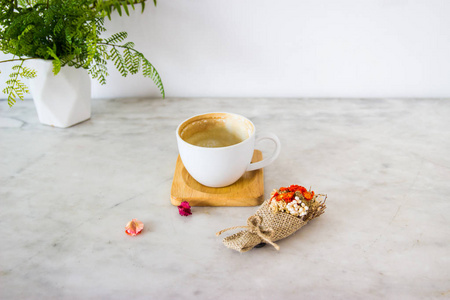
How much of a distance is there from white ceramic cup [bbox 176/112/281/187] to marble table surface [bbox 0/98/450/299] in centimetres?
6

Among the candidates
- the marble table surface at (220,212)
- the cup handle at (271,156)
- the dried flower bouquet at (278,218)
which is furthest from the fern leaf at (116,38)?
the dried flower bouquet at (278,218)

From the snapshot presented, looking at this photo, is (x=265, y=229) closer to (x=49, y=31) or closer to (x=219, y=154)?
(x=219, y=154)

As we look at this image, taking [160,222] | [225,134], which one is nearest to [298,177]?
[225,134]

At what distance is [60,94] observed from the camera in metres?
1.03

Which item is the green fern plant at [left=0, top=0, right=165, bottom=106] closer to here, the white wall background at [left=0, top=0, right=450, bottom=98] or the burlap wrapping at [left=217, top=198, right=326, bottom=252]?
the white wall background at [left=0, top=0, right=450, bottom=98]

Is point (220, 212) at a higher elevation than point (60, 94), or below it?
below

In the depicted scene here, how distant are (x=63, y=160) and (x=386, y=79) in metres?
0.89

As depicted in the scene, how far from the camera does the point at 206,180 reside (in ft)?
2.60

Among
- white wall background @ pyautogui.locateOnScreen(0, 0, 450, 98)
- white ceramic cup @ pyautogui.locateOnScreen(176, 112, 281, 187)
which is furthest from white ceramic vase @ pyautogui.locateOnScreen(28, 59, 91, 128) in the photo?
white ceramic cup @ pyautogui.locateOnScreen(176, 112, 281, 187)

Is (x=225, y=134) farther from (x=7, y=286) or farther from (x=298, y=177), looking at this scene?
(x=7, y=286)

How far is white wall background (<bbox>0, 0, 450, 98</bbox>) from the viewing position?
3.52ft

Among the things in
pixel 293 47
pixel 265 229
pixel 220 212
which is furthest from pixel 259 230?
pixel 293 47

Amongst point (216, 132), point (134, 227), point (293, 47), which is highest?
point (293, 47)

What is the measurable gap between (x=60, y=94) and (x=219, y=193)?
1.69 ft
